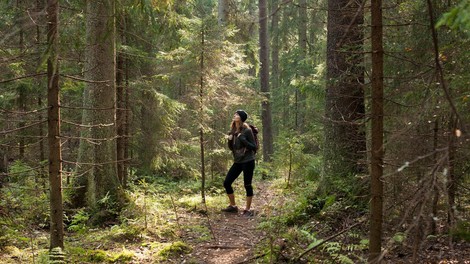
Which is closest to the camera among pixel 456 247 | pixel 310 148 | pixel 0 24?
pixel 456 247

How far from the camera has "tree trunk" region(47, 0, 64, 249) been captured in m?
4.55

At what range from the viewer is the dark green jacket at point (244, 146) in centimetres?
866

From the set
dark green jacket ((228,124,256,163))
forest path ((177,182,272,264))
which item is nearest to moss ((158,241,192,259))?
forest path ((177,182,272,264))

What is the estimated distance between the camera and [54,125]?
15.9 ft

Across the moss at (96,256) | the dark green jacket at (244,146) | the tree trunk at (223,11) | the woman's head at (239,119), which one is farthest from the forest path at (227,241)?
the tree trunk at (223,11)

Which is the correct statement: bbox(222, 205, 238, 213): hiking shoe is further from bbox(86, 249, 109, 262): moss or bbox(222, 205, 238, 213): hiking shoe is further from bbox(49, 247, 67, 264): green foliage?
bbox(49, 247, 67, 264): green foliage

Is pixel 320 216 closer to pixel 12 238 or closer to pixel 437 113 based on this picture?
pixel 437 113

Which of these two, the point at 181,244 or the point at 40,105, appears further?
the point at 40,105

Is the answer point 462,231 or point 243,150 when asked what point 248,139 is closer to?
point 243,150

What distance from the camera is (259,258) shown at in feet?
18.1

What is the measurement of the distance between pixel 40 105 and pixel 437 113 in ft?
42.2

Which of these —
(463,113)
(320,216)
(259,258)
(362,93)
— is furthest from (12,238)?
(463,113)

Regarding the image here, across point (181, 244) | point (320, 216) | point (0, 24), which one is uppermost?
point (0, 24)

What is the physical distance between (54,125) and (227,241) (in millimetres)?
3588
